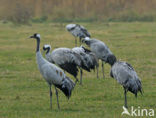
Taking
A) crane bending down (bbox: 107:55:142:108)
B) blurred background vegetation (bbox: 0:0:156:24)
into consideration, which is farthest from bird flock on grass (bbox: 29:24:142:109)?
blurred background vegetation (bbox: 0:0:156:24)

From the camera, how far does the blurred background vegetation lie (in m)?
36.2

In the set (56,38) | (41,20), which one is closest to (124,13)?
(41,20)

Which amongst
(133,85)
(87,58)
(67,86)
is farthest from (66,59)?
(133,85)

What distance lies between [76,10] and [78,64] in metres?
32.3

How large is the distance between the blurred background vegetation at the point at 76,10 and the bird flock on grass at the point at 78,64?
19158mm

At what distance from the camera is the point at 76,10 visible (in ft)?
142

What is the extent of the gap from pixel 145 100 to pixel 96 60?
2977mm

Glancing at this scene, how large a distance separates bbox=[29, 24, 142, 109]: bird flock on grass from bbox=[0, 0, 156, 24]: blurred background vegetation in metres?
19.2

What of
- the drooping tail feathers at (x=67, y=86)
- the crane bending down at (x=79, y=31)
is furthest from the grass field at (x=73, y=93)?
the crane bending down at (x=79, y=31)

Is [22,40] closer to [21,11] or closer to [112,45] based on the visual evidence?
[112,45]

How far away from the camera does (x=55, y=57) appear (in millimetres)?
11406

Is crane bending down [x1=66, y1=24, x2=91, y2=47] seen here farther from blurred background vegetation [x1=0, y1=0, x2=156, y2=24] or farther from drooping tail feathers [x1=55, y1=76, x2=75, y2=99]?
blurred background vegetation [x1=0, y1=0, x2=156, y2=24]

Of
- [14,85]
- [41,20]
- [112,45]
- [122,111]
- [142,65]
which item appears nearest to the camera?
[122,111]

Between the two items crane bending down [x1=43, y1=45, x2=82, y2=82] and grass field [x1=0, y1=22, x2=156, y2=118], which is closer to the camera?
grass field [x1=0, y1=22, x2=156, y2=118]
